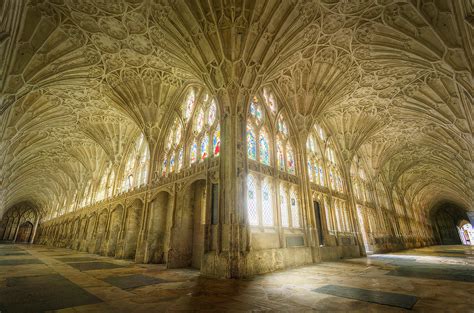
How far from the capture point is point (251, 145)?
1241cm

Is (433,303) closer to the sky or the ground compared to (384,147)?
closer to the ground

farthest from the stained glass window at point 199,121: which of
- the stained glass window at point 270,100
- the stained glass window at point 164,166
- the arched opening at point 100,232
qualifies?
the arched opening at point 100,232

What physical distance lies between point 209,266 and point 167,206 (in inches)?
292

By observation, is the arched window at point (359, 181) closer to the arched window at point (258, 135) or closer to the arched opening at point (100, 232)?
the arched window at point (258, 135)

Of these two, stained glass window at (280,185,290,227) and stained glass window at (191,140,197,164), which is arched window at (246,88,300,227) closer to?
stained glass window at (280,185,290,227)

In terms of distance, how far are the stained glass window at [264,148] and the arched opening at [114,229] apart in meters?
14.0

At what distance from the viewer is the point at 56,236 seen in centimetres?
3191

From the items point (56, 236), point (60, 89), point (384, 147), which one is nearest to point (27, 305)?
point (60, 89)

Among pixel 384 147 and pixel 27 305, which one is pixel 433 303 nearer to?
pixel 27 305

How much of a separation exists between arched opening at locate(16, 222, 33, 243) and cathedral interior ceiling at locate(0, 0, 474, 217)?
39310 millimetres

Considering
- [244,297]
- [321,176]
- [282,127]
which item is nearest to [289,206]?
[282,127]

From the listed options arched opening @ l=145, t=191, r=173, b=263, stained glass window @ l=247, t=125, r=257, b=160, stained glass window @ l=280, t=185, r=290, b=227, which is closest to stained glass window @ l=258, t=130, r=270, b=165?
stained glass window @ l=247, t=125, r=257, b=160

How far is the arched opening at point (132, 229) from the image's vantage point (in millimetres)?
15906

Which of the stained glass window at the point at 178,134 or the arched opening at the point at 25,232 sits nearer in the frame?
the stained glass window at the point at 178,134
